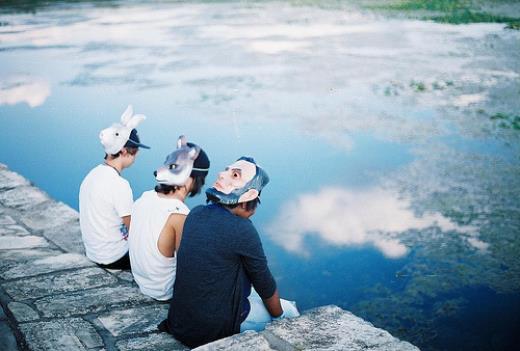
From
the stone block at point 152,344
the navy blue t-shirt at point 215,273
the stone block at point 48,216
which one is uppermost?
the navy blue t-shirt at point 215,273

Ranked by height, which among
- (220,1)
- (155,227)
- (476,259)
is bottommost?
(476,259)

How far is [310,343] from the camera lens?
2.73 meters

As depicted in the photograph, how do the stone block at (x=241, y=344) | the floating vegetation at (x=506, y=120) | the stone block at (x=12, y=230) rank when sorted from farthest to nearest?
the floating vegetation at (x=506, y=120), the stone block at (x=12, y=230), the stone block at (x=241, y=344)

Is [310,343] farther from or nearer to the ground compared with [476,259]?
farther from the ground

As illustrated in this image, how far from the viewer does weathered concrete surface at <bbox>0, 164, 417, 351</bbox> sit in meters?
2.76

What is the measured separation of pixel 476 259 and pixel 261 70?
26.9ft

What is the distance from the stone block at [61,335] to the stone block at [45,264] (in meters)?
0.85

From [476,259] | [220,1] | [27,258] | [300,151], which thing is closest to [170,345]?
[27,258]

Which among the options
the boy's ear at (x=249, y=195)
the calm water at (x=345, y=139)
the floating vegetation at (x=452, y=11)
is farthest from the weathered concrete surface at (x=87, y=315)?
the floating vegetation at (x=452, y=11)

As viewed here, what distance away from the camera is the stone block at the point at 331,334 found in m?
2.71

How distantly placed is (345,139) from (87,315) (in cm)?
509

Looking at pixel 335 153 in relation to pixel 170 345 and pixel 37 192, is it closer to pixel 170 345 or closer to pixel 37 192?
pixel 37 192

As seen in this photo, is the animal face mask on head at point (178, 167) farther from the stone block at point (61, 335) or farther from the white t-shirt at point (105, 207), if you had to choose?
the stone block at point (61, 335)

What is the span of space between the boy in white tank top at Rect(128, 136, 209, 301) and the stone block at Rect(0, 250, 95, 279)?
3.44ft
